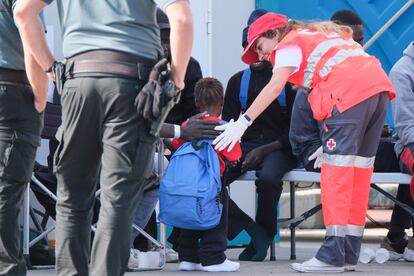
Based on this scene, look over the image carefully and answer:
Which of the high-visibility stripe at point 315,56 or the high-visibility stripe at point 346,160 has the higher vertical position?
the high-visibility stripe at point 315,56

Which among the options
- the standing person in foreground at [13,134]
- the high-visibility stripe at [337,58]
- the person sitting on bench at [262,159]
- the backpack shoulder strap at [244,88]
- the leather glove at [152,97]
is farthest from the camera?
the backpack shoulder strap at [244,88]

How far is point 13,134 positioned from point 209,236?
1860 mm

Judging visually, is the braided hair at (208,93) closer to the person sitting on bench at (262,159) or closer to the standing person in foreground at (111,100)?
the person sitting on bench at (262,159)

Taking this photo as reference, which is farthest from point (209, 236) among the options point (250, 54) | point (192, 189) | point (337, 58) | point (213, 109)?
point (337, 58)

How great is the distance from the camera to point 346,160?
20.6ft

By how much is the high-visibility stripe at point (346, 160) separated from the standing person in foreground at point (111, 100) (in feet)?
7.35

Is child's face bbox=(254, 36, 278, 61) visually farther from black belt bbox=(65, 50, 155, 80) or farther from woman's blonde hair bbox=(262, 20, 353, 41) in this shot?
black belt bbox=(65, 50, 155, 80)

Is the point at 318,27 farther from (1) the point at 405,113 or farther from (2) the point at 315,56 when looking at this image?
(1) the point at 405,113

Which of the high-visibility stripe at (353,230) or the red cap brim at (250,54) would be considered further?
the red cap brim at (250,54)

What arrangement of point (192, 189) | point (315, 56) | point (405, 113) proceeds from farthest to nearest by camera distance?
point (405, 113), point (192, 189), point (315, 56)

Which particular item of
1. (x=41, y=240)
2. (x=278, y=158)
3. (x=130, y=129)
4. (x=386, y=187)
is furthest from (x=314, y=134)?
(x=386, y=187)

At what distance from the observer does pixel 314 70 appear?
21.0 feet

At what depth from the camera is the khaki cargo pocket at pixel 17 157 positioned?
5.23 metres

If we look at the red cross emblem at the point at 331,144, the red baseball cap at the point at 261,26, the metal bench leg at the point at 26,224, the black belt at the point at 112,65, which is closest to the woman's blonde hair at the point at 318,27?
the red baseball cap at the point at 261,26
